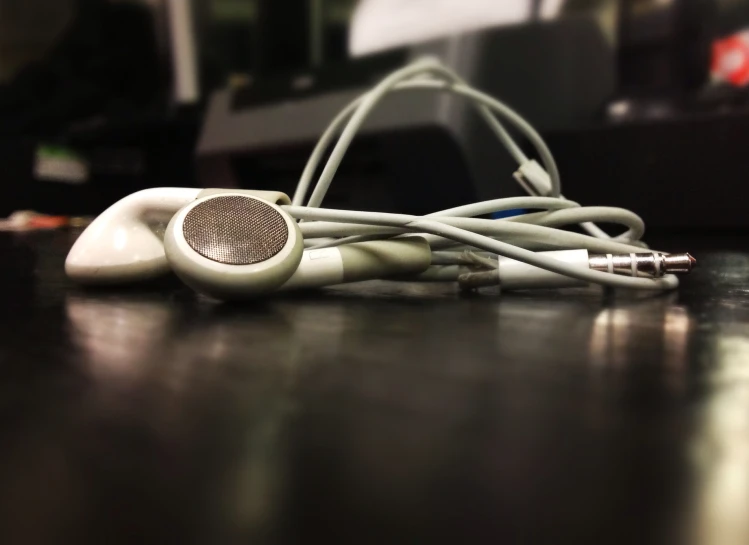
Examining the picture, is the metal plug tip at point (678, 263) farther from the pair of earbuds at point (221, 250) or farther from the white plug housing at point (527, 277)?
the pair of earbuds at point (221, 250)

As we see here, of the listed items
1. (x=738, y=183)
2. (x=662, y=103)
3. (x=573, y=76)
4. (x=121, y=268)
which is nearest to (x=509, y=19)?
(x=573, y=76)

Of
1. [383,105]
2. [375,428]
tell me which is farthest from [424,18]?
[375,428]

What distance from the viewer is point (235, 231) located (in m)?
0.37

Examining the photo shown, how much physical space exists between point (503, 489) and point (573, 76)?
40.7 inches

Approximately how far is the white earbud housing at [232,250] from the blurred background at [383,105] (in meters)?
0.63

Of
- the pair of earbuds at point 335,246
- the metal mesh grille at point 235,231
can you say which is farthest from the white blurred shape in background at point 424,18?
the metal mesh grille at point 235,231

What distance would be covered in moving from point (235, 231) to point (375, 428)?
8.0 inches

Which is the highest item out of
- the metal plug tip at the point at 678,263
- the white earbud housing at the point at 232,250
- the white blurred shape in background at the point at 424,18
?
the white blurred shape in background at the point at 424,18

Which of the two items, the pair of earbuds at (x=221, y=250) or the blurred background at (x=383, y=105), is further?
the blurred background at (x=383, y=105)

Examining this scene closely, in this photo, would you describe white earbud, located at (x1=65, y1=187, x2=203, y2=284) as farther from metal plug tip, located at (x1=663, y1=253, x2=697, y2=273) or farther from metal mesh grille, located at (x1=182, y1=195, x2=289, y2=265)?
metal plug tip, located at (x1=663, y1=253, x2=697, y2=273)

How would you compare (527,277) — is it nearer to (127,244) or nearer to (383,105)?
(127,244)

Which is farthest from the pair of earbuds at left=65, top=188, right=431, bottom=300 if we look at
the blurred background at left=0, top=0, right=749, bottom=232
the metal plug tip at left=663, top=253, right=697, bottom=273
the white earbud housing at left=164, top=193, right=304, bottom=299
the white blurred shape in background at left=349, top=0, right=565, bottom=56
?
the white blurred shape in background at left=349, top=0, right=565, bottom=56

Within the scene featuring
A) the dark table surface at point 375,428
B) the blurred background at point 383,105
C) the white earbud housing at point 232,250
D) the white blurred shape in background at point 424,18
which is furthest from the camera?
the white blurred shape in background at point 424,18

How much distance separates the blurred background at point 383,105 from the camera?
952mm
